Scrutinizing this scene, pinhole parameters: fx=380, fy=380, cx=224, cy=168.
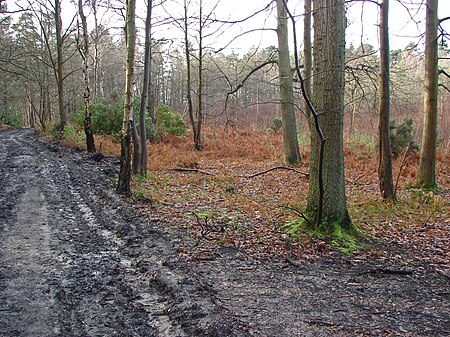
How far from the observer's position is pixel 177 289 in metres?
4.15

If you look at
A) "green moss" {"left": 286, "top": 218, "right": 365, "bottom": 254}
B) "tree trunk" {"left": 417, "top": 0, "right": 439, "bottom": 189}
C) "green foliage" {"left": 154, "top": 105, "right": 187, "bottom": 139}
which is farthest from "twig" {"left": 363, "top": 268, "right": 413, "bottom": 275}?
"green foliage" {"left": 154, "top": 105, "right": 187, "bottom": 139}

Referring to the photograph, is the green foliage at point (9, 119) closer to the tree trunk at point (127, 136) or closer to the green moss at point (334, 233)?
the tree trunk at point (127, 136)

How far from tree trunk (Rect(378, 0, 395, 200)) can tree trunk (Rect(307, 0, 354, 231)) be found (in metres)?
2.43

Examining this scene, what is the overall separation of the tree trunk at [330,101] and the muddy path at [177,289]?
1.07 m

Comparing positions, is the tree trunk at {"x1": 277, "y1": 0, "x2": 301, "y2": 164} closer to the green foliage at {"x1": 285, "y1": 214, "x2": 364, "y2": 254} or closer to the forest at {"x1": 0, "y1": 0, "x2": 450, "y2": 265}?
the forest at {"x1": 0, "y1": 0, "x2": 450, "y2": 265}

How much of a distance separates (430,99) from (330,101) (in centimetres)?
586

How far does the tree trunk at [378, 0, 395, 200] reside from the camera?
7844mm

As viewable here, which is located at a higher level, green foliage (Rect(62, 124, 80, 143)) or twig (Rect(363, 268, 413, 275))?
green foliage (Rect(62, 124, 80, 143))

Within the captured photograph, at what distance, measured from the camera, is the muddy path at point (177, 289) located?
11.4 feet

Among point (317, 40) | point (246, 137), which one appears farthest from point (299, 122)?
point (317, 40)

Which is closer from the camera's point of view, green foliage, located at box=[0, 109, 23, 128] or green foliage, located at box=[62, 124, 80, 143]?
green foliage, located at box=[62, 124, 80, 143]

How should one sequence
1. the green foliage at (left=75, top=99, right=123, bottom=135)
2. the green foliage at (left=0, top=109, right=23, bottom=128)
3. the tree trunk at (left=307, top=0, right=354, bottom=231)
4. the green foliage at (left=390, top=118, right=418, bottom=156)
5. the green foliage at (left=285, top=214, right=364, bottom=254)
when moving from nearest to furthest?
the green foliage at (left=285, top=214, right=364, bottom=254)
the tree trunk at (left=307, top=0, right=354, bottom=231)
the green foliage at (left=390, top=118, right=418, bottom=156)
the green foliage at (left=75, top=99, right=123, bottom=135)
the green foliage at (left=0, top=109, right=23, bottom=128)

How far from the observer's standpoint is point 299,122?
26.0m

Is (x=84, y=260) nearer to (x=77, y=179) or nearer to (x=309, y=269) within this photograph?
(x=309, y=269)
